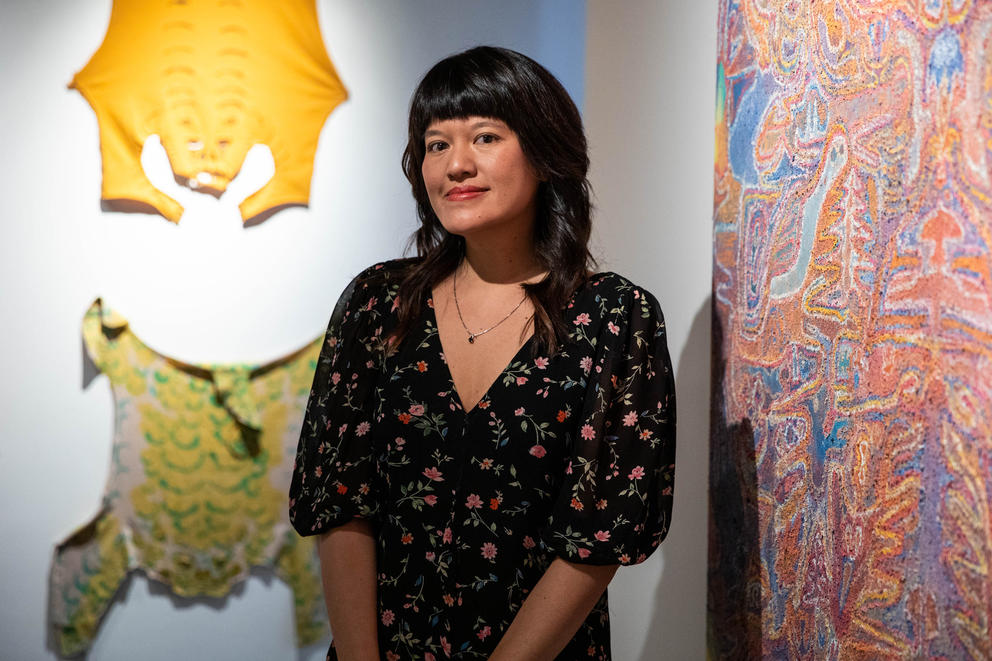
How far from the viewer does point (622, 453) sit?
129 centimetres

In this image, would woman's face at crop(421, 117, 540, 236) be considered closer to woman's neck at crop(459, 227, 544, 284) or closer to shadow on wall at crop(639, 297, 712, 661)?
woman's neck at crop(459, 227, 544, 284)

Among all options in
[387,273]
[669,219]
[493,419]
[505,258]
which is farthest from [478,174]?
[669,219]

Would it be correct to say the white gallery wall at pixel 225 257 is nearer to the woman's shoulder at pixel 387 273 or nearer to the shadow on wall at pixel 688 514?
the shadow on wall at pixel 688 514

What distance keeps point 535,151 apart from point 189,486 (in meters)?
1.07

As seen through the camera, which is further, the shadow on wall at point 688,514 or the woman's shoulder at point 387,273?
the shadow on wall at point 688,514

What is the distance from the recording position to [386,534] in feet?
4.68

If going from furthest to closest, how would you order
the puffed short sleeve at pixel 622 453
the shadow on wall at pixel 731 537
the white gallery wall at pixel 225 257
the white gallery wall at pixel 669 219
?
the white gallery wall at pixel 225 257, the white gallery wall at pixel 669 219, the shadow on wall at pixel 731 537, the puffed short sleeve at pixel 622 453

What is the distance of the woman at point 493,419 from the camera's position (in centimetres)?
130

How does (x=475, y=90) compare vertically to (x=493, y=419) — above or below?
above

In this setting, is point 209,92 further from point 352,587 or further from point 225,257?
point 352,587

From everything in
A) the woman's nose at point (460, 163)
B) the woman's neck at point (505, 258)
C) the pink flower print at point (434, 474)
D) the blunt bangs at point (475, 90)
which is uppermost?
the blunt bangs at point (475, 90)

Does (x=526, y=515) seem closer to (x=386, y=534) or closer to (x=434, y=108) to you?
(x=386, y=534)

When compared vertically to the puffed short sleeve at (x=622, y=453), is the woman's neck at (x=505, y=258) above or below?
above

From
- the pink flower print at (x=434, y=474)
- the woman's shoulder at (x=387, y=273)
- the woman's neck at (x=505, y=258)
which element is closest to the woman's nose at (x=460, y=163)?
the woman's neck at (x=505, y=258)
